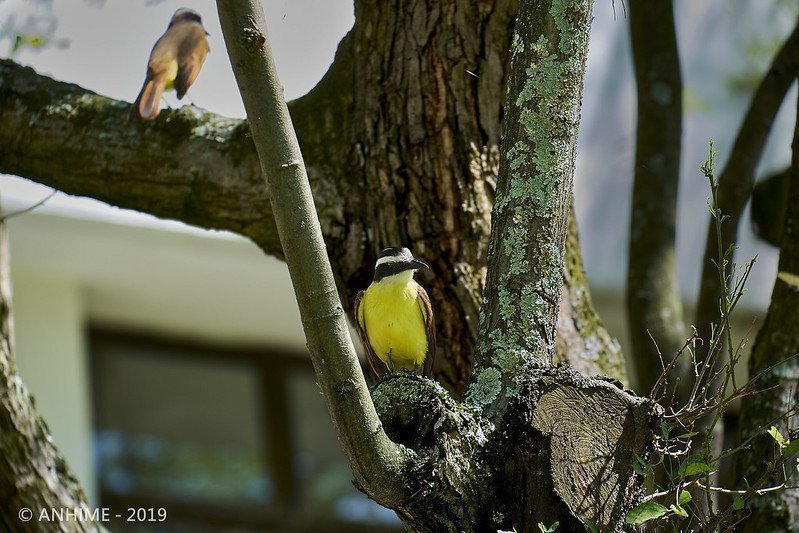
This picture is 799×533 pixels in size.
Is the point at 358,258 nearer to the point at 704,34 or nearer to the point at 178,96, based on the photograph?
the point at 178,96

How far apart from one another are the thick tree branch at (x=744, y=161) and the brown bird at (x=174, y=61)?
2.05 metres

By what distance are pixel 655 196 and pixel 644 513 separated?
2.37 meters

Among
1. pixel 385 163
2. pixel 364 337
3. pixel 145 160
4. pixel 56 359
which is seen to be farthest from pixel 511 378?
pixel 56 359

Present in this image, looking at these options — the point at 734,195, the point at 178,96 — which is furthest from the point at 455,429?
the point at 734,195

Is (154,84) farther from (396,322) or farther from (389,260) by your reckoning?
(396,322)

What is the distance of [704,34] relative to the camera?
7.97m

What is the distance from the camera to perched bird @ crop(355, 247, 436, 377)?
332 centimetres

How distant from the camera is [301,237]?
7.09ft

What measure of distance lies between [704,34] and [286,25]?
547 cm

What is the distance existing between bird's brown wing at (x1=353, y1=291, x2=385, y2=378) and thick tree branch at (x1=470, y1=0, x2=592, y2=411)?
980mm

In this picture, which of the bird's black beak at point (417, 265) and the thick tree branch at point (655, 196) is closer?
the bird's black beak at point (417, 265)

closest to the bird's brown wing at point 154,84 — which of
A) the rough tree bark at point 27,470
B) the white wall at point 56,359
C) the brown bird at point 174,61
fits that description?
the brown bird at point 174,61

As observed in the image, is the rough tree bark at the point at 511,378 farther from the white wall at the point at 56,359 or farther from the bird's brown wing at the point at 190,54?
the white wall at the point at 56,359

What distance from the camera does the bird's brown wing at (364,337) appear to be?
3.52 metres
